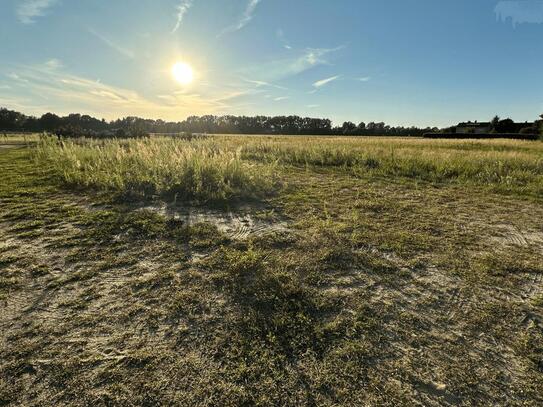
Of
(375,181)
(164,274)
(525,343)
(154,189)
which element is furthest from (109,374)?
(375,181)

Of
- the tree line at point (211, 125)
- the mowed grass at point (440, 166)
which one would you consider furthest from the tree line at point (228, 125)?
the mowed grass at point (440, 166)

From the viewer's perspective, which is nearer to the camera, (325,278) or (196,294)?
(196,294)

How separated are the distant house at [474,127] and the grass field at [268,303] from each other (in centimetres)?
6828

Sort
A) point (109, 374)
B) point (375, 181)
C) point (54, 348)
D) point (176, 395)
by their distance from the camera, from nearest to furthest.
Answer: point (176, 395) → point (109, 374) → point (54, 348) → point (375, 181)

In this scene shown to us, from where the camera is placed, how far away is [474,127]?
67.6m

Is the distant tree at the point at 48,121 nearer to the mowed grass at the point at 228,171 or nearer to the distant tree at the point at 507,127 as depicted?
the mowed grass at the point at 228,171

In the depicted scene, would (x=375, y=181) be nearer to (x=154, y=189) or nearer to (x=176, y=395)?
(x=154, y=189)

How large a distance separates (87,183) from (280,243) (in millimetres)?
6065

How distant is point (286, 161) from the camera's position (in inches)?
565

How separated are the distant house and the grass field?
224 feet

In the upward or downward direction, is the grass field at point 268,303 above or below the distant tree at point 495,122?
below

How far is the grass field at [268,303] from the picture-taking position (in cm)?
207

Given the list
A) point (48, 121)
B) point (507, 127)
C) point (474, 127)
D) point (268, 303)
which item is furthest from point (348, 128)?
point (268, 303)

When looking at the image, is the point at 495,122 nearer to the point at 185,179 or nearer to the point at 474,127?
the point at 474,127
